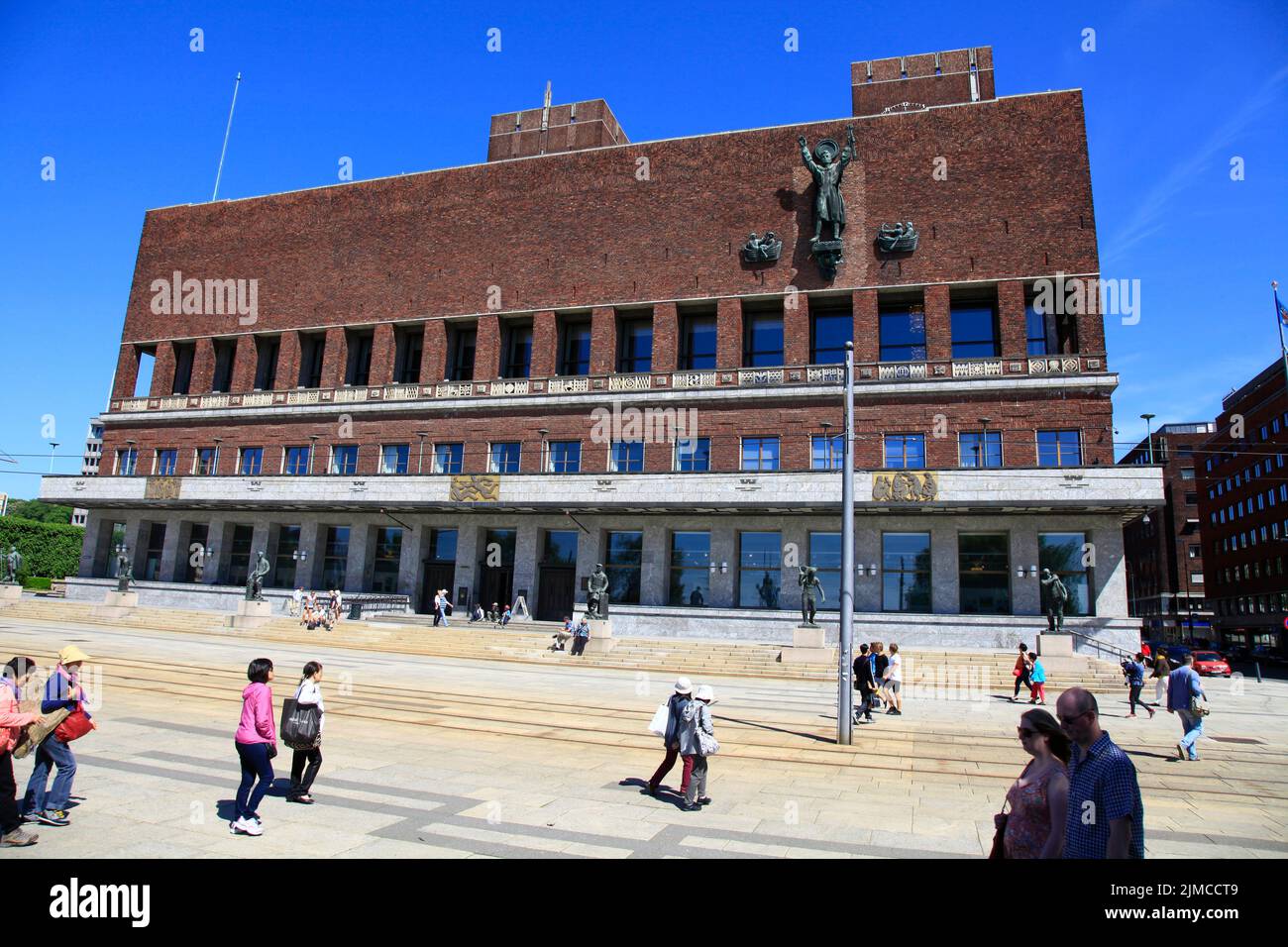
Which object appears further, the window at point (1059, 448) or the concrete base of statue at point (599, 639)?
the window at point (1059, 448)

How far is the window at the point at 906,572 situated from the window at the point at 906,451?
10.4ft

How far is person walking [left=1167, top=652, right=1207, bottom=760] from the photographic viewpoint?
43.8 feet

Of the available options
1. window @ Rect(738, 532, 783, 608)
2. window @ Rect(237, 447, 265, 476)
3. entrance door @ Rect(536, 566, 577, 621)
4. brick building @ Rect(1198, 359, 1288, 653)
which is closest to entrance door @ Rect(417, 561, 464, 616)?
entrance door @ Rect(536, 566, 577, 621)

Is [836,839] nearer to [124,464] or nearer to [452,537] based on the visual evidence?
[452,537]

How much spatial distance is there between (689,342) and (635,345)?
3.01 m

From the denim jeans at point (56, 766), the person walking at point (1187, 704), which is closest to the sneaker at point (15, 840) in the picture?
the denim jeans at point (56, 766)

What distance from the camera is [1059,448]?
112 feet

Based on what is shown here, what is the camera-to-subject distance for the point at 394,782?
9.80m

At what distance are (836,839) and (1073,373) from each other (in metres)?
32.3

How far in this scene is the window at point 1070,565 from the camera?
32781 millimetres

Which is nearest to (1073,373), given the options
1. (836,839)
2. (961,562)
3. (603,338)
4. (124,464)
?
(961,562)

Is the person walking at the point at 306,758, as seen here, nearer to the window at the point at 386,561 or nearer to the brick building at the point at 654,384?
the brick building at the point at 654,384

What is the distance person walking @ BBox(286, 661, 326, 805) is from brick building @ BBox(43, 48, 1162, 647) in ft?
89.2

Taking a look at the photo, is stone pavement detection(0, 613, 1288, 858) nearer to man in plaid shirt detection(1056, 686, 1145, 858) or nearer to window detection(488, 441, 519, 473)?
man in plaid shirt detection(1056, 686, 1145, 858)
